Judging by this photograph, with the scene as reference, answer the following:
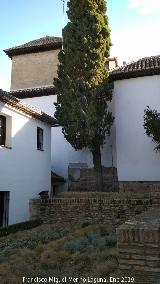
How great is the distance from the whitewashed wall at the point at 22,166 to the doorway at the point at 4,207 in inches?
6.5

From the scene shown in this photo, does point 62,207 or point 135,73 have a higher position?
point 135,73

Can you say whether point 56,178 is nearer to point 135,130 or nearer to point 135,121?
point 135,130

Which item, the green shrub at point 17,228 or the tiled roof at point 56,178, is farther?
the tiled roof at point 56,178

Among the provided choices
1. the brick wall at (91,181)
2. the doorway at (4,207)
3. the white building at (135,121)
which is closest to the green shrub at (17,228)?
the doorway at (4,207)

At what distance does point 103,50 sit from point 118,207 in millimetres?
9530

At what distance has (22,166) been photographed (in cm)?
1445

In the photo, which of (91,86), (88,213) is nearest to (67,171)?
(91,86)

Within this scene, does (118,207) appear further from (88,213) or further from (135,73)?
(135,73)

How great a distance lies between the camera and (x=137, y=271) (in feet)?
13.0

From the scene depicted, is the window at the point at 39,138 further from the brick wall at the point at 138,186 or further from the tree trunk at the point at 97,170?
the brick wall at the point at 138,186

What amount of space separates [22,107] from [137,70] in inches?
326

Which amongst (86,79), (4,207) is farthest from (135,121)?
(4,207)

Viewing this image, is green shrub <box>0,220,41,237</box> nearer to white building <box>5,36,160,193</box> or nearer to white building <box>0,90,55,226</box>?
white building <box>0,90,55,226</box>

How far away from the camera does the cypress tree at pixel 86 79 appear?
668 inches
